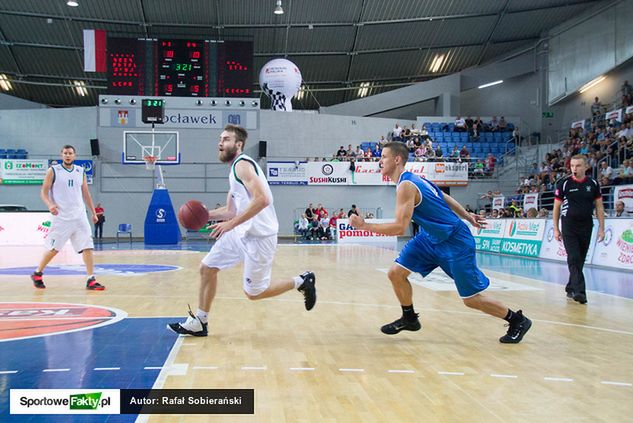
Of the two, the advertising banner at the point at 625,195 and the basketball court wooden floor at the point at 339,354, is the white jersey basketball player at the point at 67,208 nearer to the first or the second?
the basketball court wooden floor at the point at 339,354

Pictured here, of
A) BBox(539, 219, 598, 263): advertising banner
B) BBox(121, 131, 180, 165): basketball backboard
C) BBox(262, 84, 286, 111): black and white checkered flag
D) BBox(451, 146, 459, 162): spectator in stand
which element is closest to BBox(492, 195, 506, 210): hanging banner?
BBox(451, 146, 459, 162): spectator in stand

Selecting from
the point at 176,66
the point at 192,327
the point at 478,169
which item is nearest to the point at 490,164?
the point at 478,169

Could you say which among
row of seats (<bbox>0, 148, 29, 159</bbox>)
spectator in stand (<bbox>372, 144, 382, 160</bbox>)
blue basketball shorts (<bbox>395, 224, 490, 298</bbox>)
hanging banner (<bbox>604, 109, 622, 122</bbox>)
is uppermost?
hanging banner (<bbox>604, 109, 622, 122</bbox>)

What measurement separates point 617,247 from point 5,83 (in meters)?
36.1

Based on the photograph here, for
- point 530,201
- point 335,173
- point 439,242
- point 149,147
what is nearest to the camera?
point 439,242

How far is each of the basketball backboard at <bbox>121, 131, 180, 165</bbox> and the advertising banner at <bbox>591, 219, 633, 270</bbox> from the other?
57.7ft

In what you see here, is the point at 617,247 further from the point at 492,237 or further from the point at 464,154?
the point at 464,154

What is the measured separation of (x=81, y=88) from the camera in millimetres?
37875

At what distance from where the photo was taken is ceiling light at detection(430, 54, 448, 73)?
35406 mm

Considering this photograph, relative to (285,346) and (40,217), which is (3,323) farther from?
(40,217)

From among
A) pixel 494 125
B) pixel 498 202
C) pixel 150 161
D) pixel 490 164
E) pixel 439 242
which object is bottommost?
pixel 439 242

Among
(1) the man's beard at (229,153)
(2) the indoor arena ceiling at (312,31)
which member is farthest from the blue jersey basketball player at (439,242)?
(2) the indoor arena ceiling at (312,31)

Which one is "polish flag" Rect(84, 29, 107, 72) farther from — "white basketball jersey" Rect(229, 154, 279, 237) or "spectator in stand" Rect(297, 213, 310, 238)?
"white basketball jersey" Rect(229, 154, 279, 237)

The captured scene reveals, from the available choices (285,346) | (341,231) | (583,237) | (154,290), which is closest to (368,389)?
(285,346)
